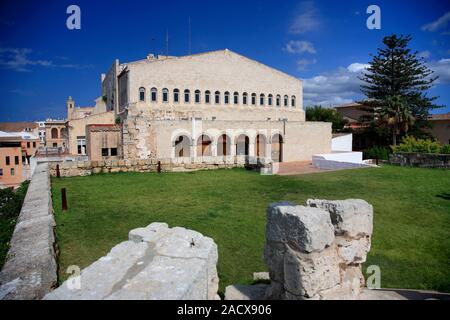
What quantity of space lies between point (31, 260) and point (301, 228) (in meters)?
3.49

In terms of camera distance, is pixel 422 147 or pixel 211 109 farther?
pixel 211 109

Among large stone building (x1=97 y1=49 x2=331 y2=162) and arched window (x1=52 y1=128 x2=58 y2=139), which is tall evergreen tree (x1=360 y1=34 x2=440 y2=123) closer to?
large stone building (x1=97 y1=49 x2=331 y2=162)

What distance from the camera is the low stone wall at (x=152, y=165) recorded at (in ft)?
47.4

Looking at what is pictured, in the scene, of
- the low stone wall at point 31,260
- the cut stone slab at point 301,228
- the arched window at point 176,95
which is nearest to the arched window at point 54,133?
the arched window at point 176,95

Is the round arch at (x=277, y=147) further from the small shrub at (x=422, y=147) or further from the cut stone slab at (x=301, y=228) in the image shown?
the cut stone slab at (x=301, y=228)

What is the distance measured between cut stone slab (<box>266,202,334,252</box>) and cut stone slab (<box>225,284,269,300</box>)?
74 cm

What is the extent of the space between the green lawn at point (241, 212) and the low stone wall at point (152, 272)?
1227 mm

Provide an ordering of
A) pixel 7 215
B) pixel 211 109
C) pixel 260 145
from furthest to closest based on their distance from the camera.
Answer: pixel 211 109, pixel 260 145, pixel 7 215

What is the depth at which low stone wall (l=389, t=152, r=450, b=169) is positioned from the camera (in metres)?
18.7

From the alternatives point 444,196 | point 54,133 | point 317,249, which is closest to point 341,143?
point 444,196

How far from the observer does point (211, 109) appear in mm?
35375

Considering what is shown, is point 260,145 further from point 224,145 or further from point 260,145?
point 224,145
